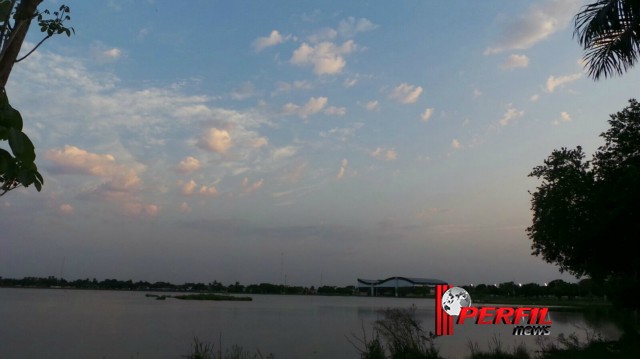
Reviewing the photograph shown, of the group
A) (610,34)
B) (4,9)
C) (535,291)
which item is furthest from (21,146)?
(535,291)

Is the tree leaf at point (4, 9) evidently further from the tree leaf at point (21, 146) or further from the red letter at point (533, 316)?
the red letter at point (533, 316)

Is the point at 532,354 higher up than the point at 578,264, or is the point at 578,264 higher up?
the point at 578,264

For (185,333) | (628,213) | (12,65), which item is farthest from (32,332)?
(12,65)

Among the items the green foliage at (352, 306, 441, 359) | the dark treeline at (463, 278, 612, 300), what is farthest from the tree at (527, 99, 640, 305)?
the dark treeline at (463, 278, 612, 300)

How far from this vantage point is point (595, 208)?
22672 millimetres

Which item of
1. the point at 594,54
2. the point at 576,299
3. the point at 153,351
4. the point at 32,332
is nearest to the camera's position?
the point at 594,54

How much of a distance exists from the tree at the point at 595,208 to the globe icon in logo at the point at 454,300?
4.91 metres

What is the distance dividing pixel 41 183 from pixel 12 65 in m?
0.86

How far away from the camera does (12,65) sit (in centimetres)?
321

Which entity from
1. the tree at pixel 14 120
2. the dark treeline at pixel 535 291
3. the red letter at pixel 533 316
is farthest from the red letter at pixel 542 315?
the dark treeline at pixel 535 291

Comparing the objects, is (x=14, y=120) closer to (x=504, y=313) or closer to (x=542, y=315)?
(x=504, y=313)

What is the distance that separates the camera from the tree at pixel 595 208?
2020cm

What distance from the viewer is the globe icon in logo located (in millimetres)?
20780

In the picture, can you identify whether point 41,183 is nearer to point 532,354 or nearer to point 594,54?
point 594,54
